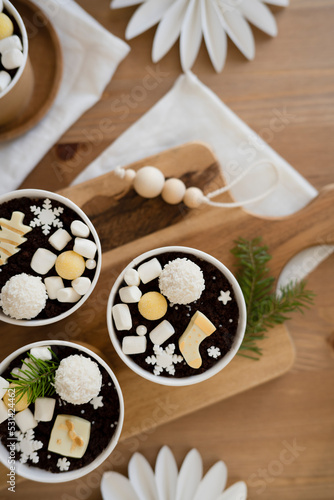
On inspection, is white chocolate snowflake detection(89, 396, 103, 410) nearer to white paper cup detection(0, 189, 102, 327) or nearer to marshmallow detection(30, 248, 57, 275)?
white paper cup detection(0, 189, 102, 327)

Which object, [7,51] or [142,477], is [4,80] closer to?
[7,51]

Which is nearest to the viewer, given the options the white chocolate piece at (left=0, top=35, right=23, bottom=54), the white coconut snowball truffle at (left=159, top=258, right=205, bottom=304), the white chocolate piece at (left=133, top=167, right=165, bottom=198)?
the white coconut snowball truffle at (left=159, top=258, right=205, bottom=304)

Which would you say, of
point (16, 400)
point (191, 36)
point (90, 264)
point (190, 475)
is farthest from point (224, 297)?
point (191, 36)

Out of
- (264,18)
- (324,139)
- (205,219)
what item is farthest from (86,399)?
(264,18)

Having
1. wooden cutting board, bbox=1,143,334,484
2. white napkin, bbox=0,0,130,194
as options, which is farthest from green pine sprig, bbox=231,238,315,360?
white napkin, bbox=0,0,130,194

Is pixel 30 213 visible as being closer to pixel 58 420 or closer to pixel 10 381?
pixel 10 381

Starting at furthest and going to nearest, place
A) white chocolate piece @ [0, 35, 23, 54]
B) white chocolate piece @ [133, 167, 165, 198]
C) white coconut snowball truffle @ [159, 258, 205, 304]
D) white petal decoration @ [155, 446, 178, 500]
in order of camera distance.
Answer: white petal decoration @ [155, 446, 178, 500]
white chocolate piece @ [133, 167, 165, 198]
white chocolate piece @ [0, 35, 23, 54]
white coconut snowball truffle @ [159, 258, 205, 304]

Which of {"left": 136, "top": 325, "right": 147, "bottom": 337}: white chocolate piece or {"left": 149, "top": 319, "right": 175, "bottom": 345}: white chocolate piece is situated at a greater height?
{"left": 136, "top": 325, "right": 147, "bottom": 337}: white chocolate piece
